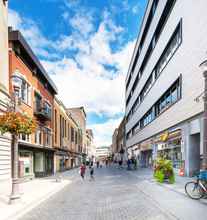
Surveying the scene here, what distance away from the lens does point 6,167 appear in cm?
1675

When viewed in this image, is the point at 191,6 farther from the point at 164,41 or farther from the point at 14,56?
the point at 14,56

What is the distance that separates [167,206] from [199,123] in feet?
32.7

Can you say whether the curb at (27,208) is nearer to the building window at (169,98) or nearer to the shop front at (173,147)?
the shop front at (173,147)

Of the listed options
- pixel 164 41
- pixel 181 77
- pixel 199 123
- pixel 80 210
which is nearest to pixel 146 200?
pixel 80 210

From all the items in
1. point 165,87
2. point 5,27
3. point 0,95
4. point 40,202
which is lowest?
point 40,202

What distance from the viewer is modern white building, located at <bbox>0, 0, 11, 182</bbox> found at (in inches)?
635

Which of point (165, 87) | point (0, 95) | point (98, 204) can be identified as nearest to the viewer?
point (98, 204)

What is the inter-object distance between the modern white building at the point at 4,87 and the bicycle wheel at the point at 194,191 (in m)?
10.6

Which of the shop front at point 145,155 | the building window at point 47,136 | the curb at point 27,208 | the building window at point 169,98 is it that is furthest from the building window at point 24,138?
the shop front at point 145,155

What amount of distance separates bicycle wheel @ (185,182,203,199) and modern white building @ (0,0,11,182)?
10.6m

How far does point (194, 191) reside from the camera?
1116cm

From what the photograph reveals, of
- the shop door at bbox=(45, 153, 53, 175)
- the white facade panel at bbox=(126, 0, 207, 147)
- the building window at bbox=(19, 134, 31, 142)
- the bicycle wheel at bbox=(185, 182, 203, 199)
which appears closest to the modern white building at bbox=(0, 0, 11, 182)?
the building window at bbox=(19, 134, 31, 142)

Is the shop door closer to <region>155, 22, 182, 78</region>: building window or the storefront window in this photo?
the storefront window

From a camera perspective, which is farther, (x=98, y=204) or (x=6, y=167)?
(x=6, y=167)
